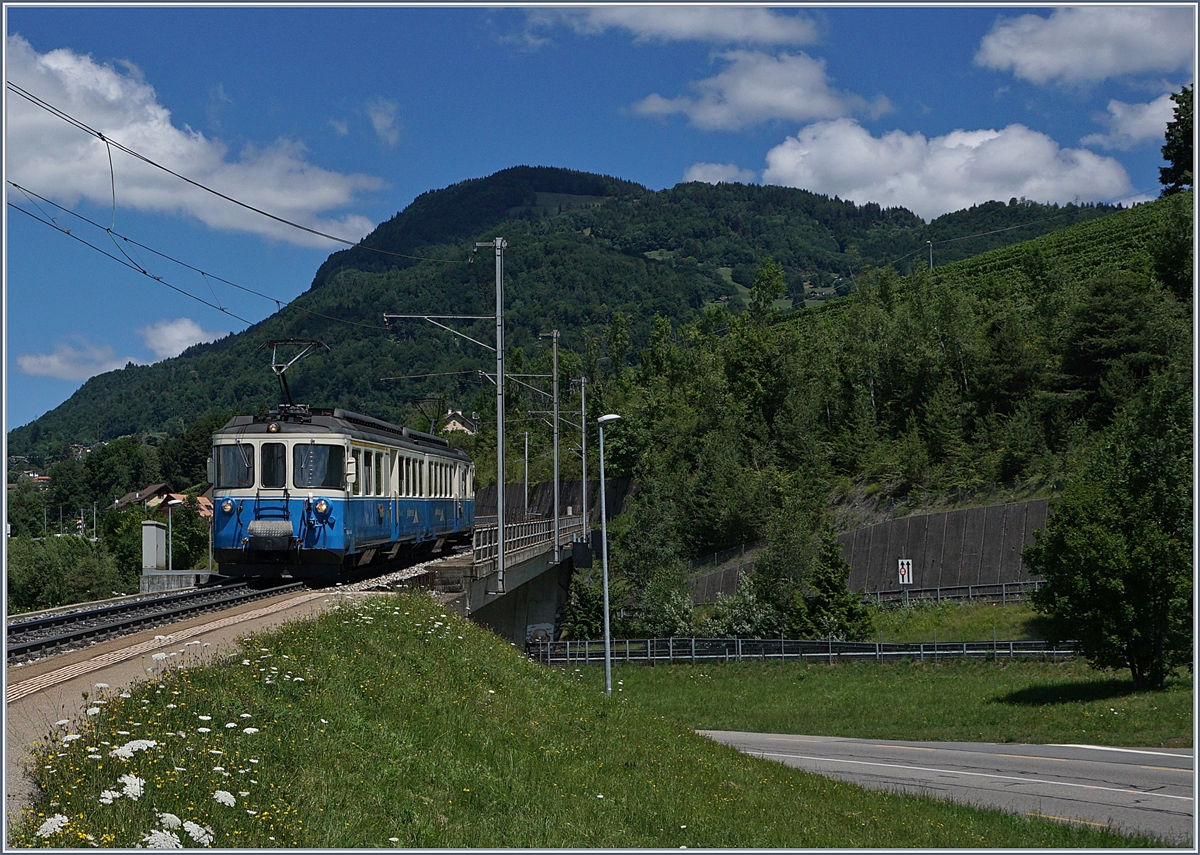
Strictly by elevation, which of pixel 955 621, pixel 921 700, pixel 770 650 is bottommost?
pixel 770 650

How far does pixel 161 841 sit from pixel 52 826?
0.64 meters

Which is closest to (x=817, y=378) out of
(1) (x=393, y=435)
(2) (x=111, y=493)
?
(1) (x=393, y=435)

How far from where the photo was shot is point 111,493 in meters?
170

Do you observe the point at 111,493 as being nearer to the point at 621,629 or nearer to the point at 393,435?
the point at 621,629

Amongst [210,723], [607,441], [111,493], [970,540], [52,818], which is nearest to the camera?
[52,818]

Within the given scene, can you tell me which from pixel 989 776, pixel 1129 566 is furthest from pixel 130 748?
pixel 1129 566

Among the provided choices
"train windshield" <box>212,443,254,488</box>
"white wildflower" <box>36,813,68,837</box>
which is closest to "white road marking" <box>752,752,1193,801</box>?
"train windshield" <box>212,443,254,488</box>

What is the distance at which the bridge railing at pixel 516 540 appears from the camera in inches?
1203

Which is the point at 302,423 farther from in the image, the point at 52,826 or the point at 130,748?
the point at 52,826

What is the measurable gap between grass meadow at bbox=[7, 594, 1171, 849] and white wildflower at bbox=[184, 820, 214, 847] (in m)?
0.02

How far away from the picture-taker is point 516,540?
39.1 m

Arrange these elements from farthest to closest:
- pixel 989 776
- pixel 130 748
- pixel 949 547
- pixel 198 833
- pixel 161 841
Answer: pixel 949 547 → pixel 989 776 → pixel 130 748 → pixel 198 833 → pixel 161 841

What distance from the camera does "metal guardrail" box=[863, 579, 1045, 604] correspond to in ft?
155

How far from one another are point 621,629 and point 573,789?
46.7m
